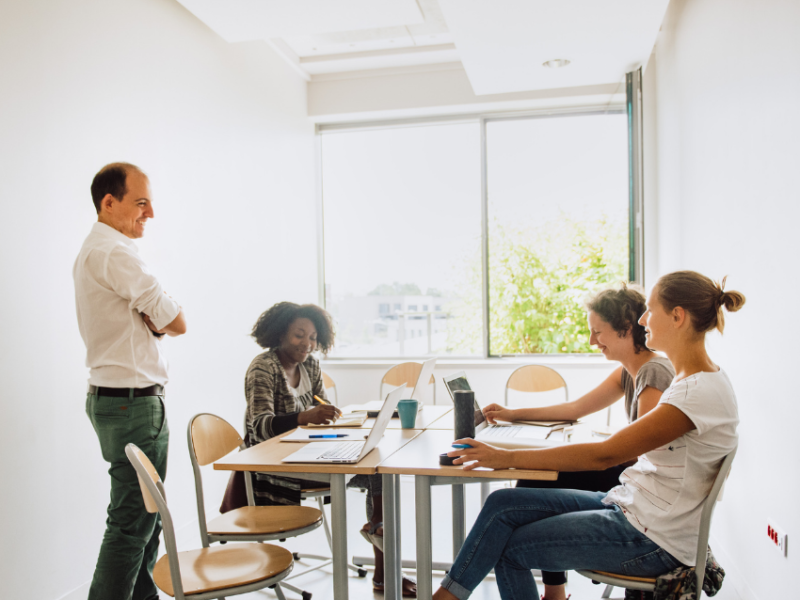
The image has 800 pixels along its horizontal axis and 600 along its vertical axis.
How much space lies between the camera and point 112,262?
2.21m

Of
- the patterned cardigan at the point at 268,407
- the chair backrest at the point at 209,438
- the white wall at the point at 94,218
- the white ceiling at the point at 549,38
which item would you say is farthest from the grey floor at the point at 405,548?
the white ceiling at the point at 549,38

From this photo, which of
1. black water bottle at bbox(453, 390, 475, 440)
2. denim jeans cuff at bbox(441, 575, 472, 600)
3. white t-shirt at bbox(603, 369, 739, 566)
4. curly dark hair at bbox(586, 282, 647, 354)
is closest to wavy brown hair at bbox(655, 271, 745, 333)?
white t-shirt at bbox(603, 369, 739, 566)

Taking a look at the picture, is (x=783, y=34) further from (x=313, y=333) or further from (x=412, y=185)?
(x=412, y=185)

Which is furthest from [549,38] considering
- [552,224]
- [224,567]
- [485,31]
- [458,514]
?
[224,567]

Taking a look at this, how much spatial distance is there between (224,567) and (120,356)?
852mm

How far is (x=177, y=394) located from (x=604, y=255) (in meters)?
3.26

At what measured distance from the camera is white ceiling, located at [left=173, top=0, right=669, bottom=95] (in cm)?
323

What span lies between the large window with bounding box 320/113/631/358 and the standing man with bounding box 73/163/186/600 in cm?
313

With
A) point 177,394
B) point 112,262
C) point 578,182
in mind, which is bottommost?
point 177,394

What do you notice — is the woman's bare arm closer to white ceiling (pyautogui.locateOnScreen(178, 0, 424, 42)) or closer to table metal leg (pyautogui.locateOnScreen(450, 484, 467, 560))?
table metal leg (pyautogui.locateOnScreen(450, 484, 467, 560))

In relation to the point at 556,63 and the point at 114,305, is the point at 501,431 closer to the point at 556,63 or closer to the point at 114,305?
the point at 114,305

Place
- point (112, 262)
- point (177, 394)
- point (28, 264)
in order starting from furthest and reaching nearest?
point (177, 394) < point (28, 264) < point (112, 262)

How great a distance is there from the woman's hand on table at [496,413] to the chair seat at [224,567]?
0.88 m

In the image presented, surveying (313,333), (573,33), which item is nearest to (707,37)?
(573,33)
